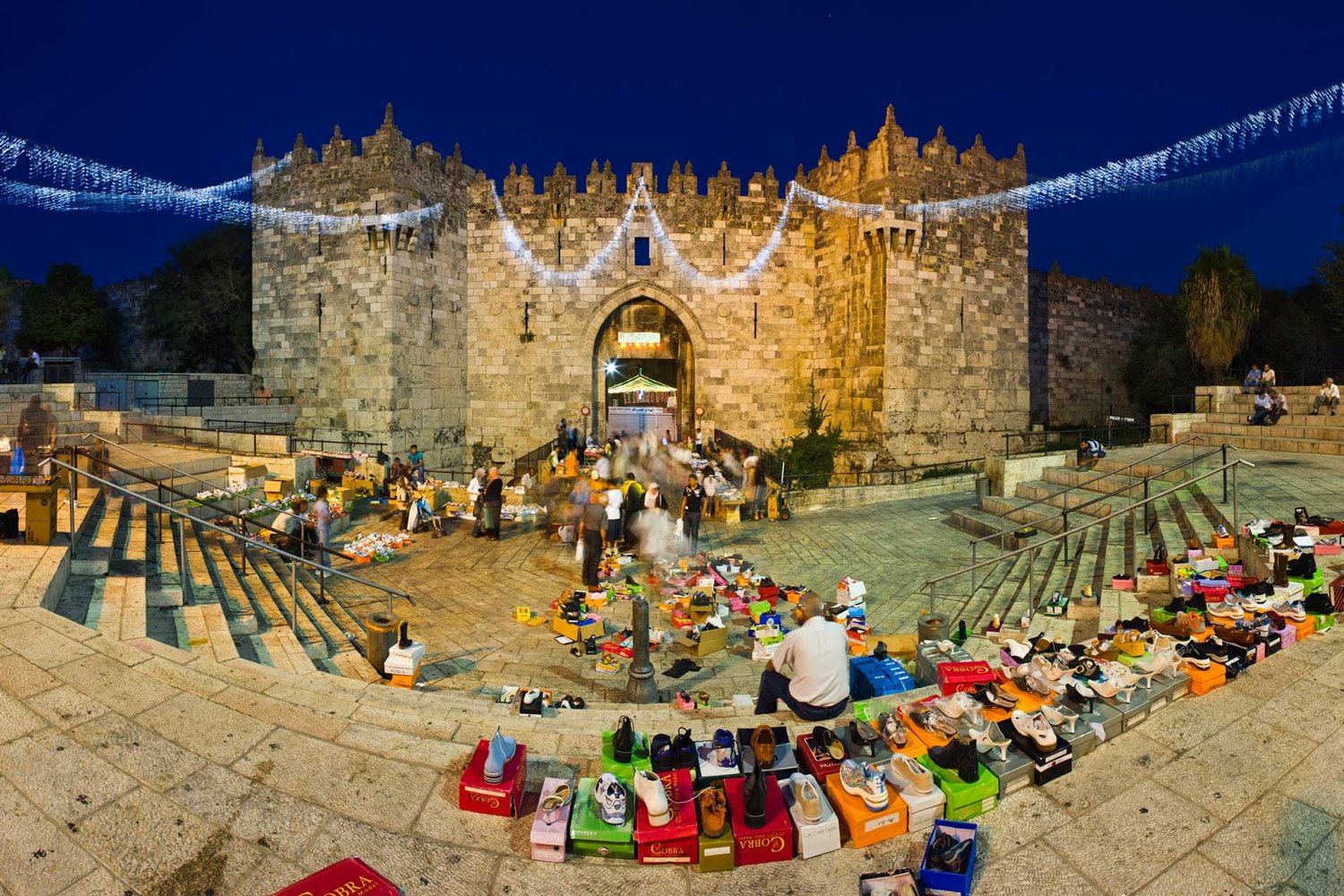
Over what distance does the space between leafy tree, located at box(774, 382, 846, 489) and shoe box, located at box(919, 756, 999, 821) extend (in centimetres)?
1420

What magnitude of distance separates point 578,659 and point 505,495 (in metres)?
8.49

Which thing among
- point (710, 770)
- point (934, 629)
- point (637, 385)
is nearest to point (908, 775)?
point (710, 770)

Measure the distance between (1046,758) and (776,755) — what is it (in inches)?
52.1

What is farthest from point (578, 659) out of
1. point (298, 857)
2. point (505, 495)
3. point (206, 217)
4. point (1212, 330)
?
point (1212, 330)

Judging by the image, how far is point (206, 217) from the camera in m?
19.2

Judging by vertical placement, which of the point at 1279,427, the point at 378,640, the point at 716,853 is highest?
the point at 1279,427

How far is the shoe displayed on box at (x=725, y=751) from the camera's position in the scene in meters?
3.48

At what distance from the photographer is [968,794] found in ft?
11.0

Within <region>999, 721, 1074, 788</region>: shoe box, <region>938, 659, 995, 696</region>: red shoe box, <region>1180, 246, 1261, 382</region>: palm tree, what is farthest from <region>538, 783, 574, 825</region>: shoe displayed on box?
<region>1180, 246, 1261, 382</region>: palm tree

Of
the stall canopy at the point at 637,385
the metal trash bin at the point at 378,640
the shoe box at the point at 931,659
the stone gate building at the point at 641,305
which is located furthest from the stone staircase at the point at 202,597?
the stall canopy at the point at 637,385

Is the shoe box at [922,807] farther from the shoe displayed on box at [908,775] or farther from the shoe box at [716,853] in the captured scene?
the shoe box at [716,853]

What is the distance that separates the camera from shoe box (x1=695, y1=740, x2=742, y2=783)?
3.42 m

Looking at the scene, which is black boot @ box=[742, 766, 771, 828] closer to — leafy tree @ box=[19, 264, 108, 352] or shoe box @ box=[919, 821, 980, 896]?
shoe box @ box=[919, 821, 980, 896]

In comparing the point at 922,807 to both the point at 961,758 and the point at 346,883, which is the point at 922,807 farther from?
the point at 346,883
